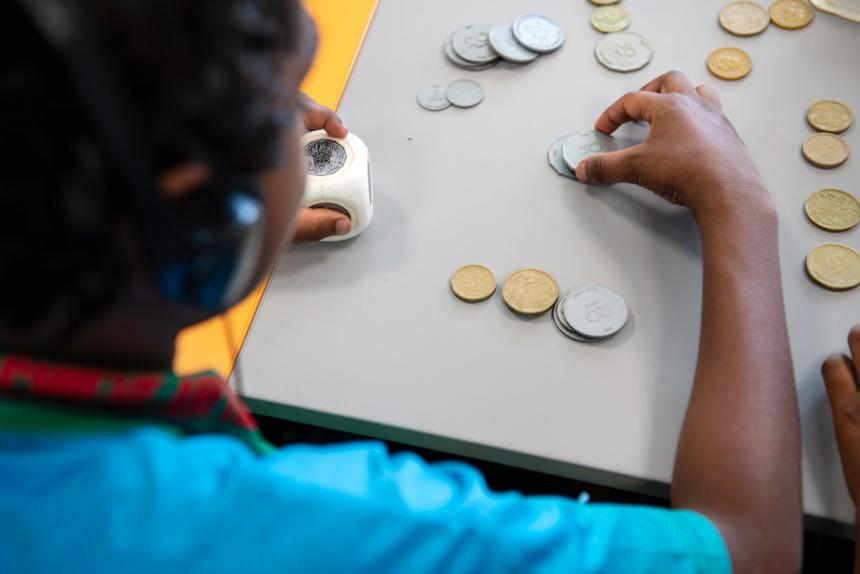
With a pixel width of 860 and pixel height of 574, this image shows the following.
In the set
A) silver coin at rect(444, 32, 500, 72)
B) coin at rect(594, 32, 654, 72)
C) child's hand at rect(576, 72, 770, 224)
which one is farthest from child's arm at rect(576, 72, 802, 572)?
silver coin at rect(444, 32, 500, 72)

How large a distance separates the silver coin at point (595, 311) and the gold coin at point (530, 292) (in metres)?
0.02

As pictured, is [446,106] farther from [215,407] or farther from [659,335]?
[215,407]

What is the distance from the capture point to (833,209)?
90cm

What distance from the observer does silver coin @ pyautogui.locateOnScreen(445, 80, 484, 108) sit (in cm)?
107

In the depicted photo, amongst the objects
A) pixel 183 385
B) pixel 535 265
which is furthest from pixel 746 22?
pixel 183 385

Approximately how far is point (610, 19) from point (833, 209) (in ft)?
1.47

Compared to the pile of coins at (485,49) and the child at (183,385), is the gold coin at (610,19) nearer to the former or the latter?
the pile of coins at (485,49)

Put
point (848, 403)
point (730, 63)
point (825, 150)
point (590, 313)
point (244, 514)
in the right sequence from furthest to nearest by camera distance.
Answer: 1. point (730, 63)
2. point (825, 150)
3. point (590, 313)
4. point (848, 403)
5. point (244, 514)

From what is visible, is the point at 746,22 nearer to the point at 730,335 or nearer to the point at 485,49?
the point at 485,49

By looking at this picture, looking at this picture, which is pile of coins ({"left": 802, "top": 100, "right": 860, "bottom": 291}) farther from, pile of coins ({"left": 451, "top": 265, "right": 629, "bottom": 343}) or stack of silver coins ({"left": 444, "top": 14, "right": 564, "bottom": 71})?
stack of silver coins ({"left": 444, "top": 14, "right": 564, "bottom": 71})

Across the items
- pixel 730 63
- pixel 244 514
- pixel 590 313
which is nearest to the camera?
pixel 244 514

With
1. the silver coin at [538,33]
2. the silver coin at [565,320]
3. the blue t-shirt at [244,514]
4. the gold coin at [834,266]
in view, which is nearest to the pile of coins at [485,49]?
the silver coin at [538,33]

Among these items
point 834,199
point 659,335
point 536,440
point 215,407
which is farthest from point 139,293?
point 834,199

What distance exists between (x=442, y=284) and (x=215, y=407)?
0.36m
